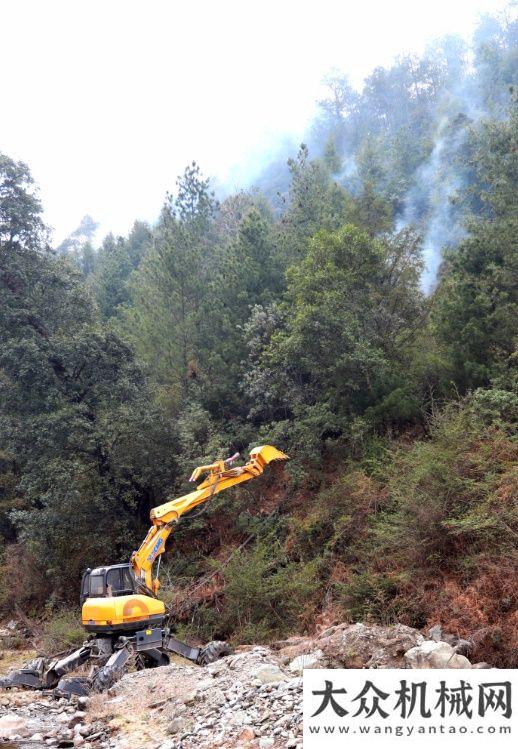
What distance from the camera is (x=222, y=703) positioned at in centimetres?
733

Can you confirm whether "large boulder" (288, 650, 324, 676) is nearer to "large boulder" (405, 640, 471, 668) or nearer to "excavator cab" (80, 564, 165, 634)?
"large boulder" (405, 640, 471, 668)

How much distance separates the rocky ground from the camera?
21.9 feet

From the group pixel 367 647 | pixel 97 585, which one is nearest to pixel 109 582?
pixel 97 585

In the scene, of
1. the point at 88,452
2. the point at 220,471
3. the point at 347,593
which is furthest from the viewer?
the point at 88,452

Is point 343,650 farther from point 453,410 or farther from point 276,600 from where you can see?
point 453,410

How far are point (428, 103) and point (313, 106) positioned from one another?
64.7 ft

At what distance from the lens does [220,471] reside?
41.4ft

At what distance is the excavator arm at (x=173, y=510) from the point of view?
11.8m

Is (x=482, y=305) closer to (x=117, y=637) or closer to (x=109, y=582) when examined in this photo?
(x=109, y=582)

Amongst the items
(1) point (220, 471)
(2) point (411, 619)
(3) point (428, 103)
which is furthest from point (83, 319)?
(3) point (428, 103)

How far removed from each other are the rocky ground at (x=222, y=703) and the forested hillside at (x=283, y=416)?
1440 millimetres

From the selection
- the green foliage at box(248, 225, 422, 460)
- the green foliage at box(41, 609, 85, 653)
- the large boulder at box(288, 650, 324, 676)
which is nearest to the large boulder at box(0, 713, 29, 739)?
the large boulder at box(288, 650, 324, 676)

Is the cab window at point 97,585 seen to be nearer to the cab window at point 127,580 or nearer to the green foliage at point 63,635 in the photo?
the cab window at point 127,580

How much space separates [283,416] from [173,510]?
880cm
